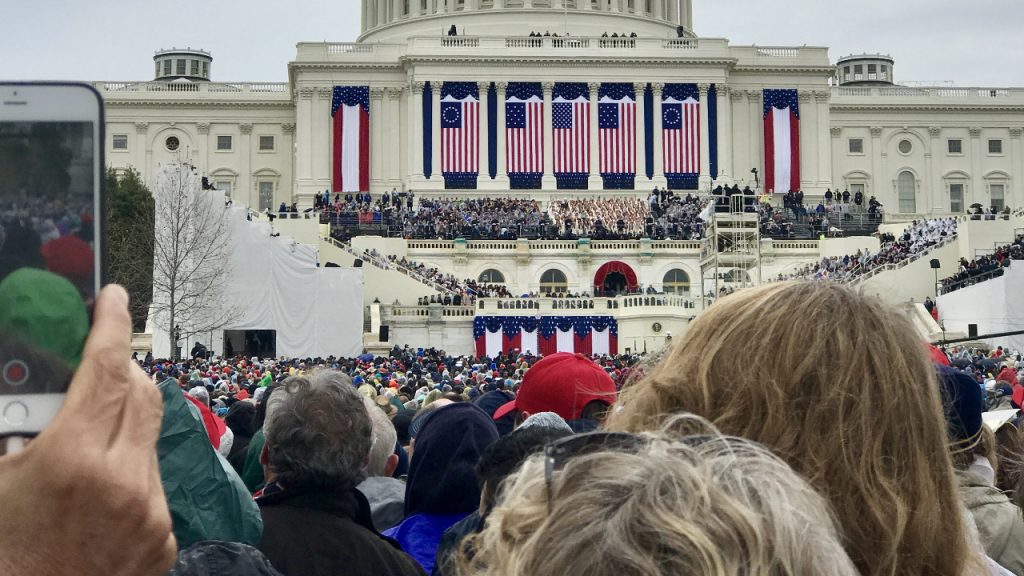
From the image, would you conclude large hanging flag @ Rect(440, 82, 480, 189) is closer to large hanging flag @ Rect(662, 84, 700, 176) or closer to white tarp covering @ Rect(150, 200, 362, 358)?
large hanging flag @ Rect(662, 84, 700, 176)

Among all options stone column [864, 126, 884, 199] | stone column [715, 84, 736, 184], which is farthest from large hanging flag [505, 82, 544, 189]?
stone column [864, 126, 884, 199]

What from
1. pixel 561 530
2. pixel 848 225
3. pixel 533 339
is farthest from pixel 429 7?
pixel 561 530

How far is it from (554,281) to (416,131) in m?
16.9

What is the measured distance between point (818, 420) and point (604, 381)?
17.0ft

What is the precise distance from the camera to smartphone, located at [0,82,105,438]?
227 centimetres

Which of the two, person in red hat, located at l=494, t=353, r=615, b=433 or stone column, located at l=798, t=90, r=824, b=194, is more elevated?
stone column, located at l=798, t=90, r=824, b=194

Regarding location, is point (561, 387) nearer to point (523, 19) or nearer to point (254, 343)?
point (254, 343)

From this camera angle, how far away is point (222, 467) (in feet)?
15.4

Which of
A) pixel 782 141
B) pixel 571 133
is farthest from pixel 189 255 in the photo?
pixel 782 141

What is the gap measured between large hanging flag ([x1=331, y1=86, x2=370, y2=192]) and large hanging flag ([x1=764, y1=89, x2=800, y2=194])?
22.6 m

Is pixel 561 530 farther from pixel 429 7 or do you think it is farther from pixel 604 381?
pixel 429 7

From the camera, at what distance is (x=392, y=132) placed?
84.4m

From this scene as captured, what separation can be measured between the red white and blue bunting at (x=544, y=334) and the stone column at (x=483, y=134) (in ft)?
84.0

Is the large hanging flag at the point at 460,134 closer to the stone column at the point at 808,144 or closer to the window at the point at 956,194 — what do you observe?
the stone column at the point at 808,144
